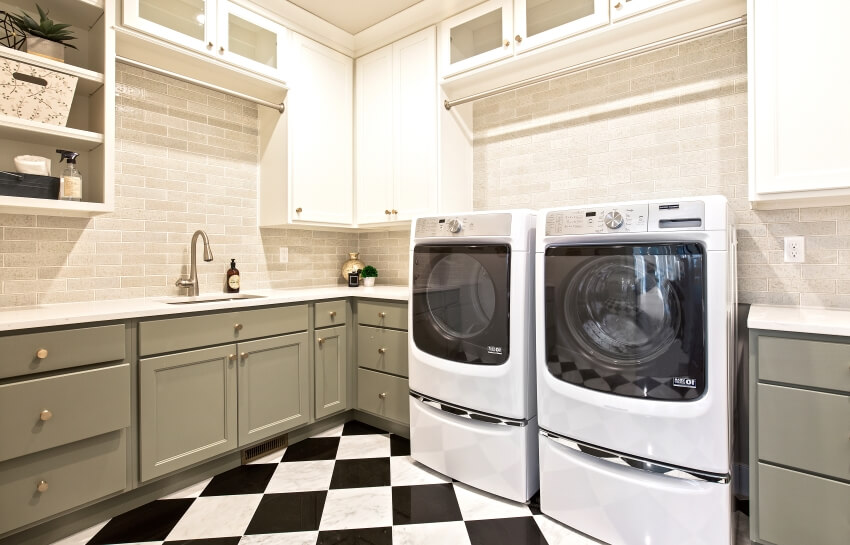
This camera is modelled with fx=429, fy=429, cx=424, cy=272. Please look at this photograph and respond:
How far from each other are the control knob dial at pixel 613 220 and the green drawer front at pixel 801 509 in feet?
3.27

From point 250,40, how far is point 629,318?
2.63 meters

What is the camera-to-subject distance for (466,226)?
2076 mm

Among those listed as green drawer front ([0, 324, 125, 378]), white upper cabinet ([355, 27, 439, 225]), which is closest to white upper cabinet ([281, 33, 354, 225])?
white upper cabinet ([355, 27, 439, 225])

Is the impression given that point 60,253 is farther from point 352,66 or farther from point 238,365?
point 352,66

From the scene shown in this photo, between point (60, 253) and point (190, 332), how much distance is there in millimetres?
803

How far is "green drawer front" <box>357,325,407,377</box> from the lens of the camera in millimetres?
2619

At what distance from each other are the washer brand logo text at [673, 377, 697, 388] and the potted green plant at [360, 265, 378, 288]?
2.27 meters

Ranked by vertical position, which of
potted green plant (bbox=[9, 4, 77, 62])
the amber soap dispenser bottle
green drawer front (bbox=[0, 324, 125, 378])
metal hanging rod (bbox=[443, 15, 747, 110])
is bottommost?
green drawer front (bbox=[0, 324, 125, 378])

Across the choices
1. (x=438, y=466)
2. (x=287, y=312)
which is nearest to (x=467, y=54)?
(x=287, y=312)

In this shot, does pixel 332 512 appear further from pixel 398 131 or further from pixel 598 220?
pixel 398 131

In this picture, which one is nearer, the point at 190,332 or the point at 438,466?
the point at 190,332

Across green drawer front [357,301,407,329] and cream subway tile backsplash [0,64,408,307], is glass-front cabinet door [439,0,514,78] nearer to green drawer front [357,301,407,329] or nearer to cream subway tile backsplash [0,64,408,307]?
cream subway tile backsplash [0,64,408,307]

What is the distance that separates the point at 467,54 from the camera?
2652 mm

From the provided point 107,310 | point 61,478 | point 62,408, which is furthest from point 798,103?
point 61,478
